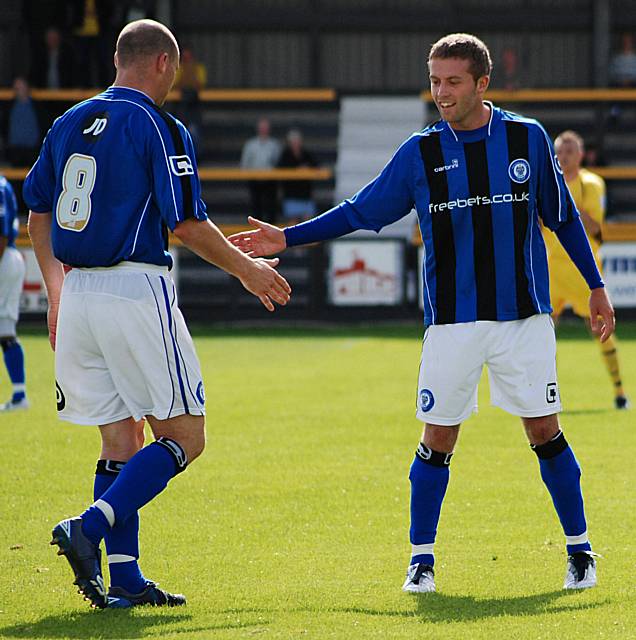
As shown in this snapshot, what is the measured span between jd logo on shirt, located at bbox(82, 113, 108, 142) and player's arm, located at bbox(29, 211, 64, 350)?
395 mm

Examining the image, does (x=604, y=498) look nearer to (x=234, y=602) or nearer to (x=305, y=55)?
(x=234, y=602)

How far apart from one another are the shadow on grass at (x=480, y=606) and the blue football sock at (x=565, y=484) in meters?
0.27

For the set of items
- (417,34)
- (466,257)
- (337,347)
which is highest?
(417,34)

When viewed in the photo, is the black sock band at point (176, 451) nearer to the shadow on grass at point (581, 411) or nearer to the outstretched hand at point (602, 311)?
the outstretched hand at point (602, 311)

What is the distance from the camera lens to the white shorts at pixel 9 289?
37.3 feet

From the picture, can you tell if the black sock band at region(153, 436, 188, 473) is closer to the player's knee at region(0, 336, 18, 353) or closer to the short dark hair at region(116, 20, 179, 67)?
the short dark hair at region(116, 20, 179, 67)

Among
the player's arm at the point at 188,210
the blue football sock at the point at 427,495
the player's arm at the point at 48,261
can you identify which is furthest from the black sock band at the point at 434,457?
the player's arm at the point at 48,261

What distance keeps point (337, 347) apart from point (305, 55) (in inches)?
452

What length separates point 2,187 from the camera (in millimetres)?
10586

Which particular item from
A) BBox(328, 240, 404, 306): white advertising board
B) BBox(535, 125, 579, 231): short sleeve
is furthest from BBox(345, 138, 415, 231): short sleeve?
BBox(328, 240, 404, 306): white advertising board

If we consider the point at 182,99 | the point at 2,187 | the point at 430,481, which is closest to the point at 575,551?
the point at 430,481

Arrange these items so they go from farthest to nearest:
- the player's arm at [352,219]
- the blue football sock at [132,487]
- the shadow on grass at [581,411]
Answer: the shadow on grass at [581,411]
the player's arm at [352,219]
the blue football sock at [132,487]

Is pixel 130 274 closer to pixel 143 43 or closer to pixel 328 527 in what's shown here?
pixel 143 43

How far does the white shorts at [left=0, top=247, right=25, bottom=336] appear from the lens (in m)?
11.4
